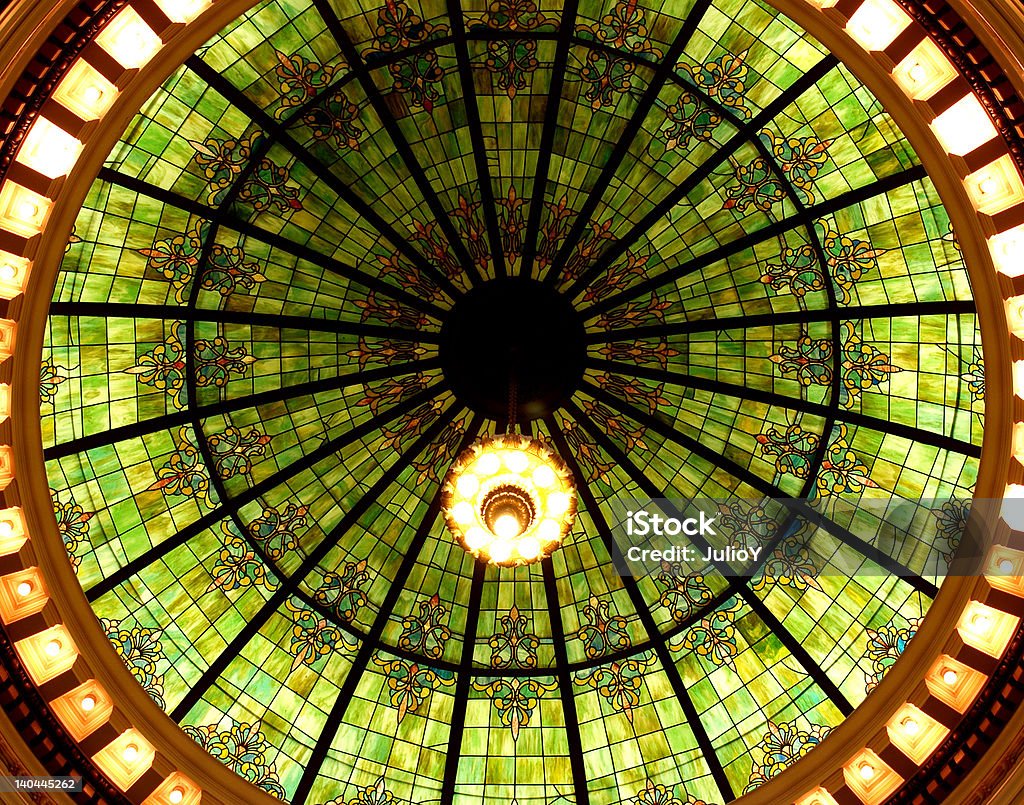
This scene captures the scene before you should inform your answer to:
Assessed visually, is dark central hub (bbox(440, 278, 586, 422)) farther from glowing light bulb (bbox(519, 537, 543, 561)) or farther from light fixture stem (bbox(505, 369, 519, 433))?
glowing light bulb (bbox(519, 537, 543, 561))

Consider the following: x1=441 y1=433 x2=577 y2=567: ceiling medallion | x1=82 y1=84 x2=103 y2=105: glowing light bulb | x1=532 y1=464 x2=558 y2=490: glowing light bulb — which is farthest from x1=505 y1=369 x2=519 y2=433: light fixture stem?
x1=82 y1=84 x2=103 y2=105: glowing light bulb

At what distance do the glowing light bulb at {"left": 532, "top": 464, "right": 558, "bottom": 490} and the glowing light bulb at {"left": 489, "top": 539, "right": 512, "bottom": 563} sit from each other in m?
0.89

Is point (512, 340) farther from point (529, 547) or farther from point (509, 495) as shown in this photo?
point (529, 547)

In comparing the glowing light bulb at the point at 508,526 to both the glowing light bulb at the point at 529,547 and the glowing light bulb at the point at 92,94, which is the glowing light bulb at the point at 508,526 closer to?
the glowing light bulb at the point at 529,547

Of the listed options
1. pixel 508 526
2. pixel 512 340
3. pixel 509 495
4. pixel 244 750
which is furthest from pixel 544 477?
pixel 244 750

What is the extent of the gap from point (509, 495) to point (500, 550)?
80 cm

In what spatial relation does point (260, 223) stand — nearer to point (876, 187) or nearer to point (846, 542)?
point (876, 187)

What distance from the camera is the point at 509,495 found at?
13211mm

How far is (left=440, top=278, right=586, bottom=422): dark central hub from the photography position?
54.2ft

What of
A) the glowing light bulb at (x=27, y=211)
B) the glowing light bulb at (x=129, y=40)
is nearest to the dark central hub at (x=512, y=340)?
the glowing light bulb at (x=129, y=40)

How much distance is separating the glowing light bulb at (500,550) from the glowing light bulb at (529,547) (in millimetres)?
190

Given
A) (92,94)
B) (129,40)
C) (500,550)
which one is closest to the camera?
(129,40)

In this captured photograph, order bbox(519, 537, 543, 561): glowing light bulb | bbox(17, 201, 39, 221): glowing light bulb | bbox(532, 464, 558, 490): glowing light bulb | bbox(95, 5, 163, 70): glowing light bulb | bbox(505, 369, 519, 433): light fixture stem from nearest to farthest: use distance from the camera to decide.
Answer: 1. bbox(95, 5, 163, 70): glowing light bulb
2. bbox(17, 201, 39, 221): glowing light bulb
3. bbox(532, 464, 558, 490): glowing light bulb
4. bbox(519, 537, 543, 561): glowing light bulb
5. bbox(505, 369, 519, 433): light fixture stem

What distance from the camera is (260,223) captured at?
15.8 m
